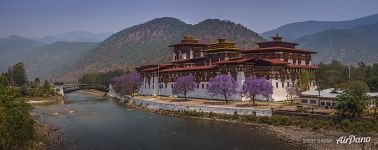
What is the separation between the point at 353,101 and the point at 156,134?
89.8 ft

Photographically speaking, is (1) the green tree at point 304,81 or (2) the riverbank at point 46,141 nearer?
(2) the riverbank at point 46,141

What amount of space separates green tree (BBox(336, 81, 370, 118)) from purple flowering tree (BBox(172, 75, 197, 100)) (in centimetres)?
4544

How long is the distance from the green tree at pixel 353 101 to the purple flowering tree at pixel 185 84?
4544 cm

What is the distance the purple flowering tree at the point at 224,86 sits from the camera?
306 ft

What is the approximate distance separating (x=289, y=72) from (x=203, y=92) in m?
20.1

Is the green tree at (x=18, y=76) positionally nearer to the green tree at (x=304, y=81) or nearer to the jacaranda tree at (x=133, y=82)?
the jacaranda tree at (x=133, y=82)

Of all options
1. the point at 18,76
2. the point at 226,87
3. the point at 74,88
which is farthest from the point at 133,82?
the point at 18,76

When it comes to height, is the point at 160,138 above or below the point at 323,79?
below

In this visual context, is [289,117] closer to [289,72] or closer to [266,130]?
[266,130]

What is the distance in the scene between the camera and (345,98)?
214 feet

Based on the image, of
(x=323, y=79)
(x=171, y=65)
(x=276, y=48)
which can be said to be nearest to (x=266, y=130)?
(x=276, y=48)

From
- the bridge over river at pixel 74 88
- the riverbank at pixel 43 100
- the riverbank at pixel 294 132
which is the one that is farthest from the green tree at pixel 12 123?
the bridge over river at pixel 74 88

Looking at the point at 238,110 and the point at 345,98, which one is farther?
the point at 238,110

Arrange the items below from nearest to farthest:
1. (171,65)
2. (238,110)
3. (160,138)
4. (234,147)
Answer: (234,147), (160,138), (238,110), (171,65)
